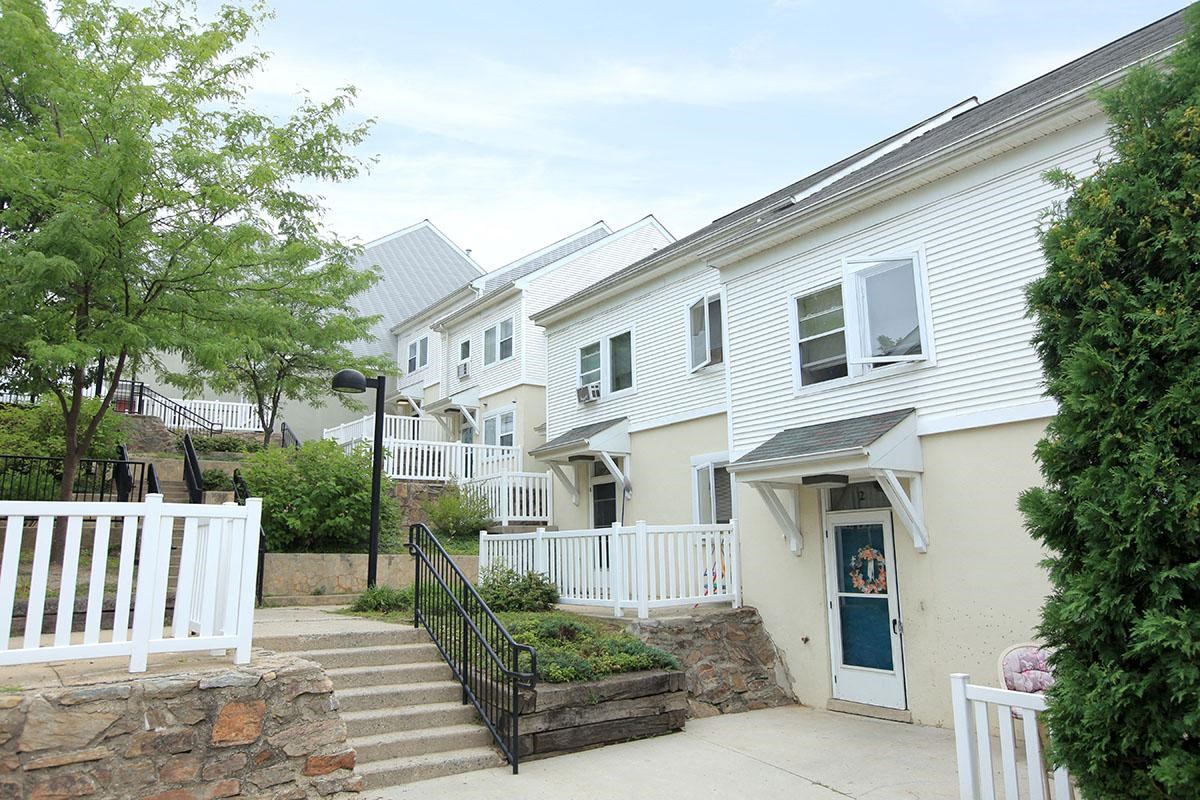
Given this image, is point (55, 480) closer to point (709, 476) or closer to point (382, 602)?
point (382, 602)

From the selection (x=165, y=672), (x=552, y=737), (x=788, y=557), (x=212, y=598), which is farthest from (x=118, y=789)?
(x=788, y=557)

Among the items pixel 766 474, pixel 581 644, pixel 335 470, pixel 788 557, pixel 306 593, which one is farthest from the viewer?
pixel 335 470

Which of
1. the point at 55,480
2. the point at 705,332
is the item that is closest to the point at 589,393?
the point at 705,332

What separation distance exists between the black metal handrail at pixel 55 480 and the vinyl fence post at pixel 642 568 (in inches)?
293

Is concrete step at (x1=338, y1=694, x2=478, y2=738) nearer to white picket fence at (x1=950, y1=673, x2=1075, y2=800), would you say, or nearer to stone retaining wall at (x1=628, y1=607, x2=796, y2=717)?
stone retaining wall at (x1=628, y1=607, x2=796, y2=717)

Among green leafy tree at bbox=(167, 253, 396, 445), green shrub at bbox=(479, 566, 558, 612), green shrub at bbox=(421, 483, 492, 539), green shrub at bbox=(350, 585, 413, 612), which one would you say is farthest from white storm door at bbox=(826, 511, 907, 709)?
green shrub at bbox=(421, 483, 492, 539)

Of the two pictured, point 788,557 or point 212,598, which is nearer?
point 212,598

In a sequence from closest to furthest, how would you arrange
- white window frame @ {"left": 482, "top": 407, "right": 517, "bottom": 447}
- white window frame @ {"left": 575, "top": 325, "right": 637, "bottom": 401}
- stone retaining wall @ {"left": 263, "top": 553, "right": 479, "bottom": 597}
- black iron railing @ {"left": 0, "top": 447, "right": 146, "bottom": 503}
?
stone retaining wall @ {"left": 263, "top": 553, "right": 479, "bottom": 597} < black iron railing @ {"left": 0, "top": 447, "right": 146, "bottom": 503} < white window frame @ {"left": 575, "top": 325, "right": 637, "bottom": 401} < white window frame @ {"left": 482, "top": 407, "right": 517, "bottom": 447}

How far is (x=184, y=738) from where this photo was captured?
4605 mm

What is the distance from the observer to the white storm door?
28.2ft

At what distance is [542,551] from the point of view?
11.2 m

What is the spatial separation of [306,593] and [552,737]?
6009 mm

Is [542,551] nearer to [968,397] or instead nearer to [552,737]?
[552,737]

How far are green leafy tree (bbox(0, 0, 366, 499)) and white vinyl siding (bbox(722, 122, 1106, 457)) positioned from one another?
21.6ft
